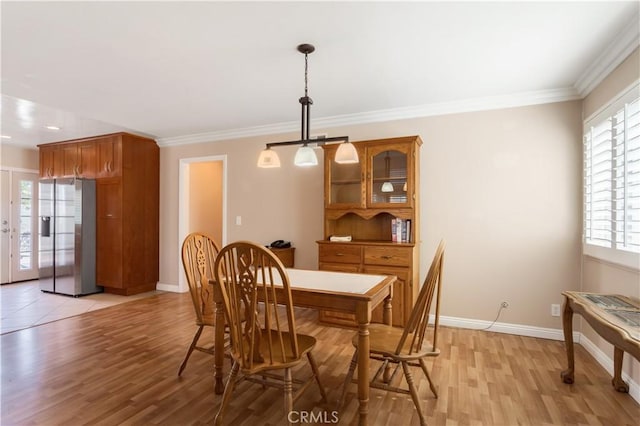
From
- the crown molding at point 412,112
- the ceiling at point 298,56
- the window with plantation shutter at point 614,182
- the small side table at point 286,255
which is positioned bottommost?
the small side table at point 286,255

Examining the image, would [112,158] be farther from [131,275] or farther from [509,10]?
[509,10]

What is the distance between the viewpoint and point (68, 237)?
4906 mm

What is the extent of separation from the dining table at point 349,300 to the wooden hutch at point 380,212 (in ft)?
3.35

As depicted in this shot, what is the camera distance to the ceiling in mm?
2020

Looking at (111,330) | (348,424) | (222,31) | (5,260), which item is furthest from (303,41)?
(5,260)

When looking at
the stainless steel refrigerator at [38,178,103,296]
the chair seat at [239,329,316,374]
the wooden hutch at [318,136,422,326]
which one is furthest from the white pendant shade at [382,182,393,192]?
the stainless steel refrigerator at [38,178,103,296]

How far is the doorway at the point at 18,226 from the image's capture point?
5633 millimetres

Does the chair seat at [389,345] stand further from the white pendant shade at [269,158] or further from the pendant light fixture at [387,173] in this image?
the pendant light fixture at [387,173]

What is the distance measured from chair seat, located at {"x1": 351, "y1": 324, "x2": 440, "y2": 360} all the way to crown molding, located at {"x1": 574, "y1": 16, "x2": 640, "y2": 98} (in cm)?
236

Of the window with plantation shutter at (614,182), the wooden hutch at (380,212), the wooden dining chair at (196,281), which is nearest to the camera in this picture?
the window with plantation shutter at (614,182)

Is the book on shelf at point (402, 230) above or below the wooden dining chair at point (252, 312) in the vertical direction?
above

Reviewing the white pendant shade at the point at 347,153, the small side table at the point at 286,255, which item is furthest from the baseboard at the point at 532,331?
the white pendant shade at the point at 347,153

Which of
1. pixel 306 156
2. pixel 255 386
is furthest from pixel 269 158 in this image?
pixel 255 386

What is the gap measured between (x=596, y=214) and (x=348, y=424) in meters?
2.66
